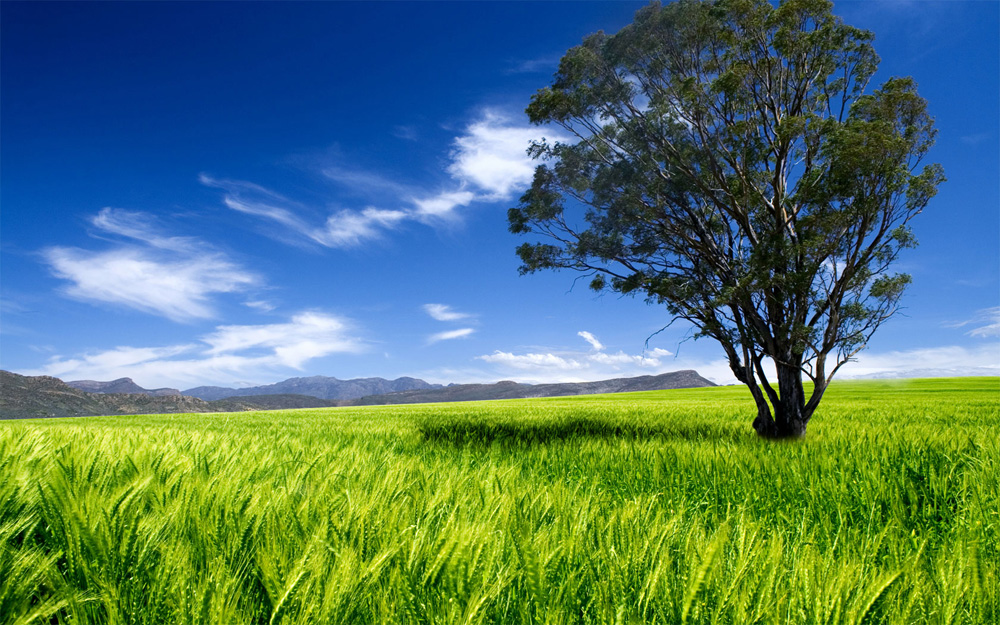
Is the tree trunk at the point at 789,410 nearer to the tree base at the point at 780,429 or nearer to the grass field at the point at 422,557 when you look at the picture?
the tree base at the point at 780,429

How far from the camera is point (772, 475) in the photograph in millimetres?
4152

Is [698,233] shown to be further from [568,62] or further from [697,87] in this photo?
[568,62]

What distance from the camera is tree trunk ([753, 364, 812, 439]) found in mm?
8789

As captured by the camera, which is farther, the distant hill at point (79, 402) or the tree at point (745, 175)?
the distant hill at point (79, 402)

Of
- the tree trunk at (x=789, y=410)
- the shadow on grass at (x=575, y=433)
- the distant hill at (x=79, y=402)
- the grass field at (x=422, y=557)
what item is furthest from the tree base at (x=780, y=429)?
the distant hill at (x=79, y=402)

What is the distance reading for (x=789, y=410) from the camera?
8.88 meters

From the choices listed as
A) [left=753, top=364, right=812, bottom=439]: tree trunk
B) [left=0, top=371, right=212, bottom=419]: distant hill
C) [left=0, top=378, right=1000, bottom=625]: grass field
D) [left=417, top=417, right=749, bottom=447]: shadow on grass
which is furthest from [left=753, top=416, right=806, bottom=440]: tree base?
[left=0, top=371, right=212, bottom=419]: distant hill

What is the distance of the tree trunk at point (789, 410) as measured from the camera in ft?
28.8

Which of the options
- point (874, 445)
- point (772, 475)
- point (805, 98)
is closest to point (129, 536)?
point (772, 475)

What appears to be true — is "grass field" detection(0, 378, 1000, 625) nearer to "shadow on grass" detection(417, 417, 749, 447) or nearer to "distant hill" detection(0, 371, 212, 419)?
"shadow on grass" detection(417, 417, 749, 447)

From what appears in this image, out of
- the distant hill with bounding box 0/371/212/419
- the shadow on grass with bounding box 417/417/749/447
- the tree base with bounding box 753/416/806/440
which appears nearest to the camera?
the shadow on grass with bounding box 417/417/749/447

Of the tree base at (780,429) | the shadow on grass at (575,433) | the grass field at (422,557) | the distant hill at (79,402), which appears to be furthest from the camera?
the distant hill at (79,402)

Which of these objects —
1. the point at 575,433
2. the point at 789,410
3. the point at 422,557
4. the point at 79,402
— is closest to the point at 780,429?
the point at 789,410

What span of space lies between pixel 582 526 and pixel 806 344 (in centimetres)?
793
